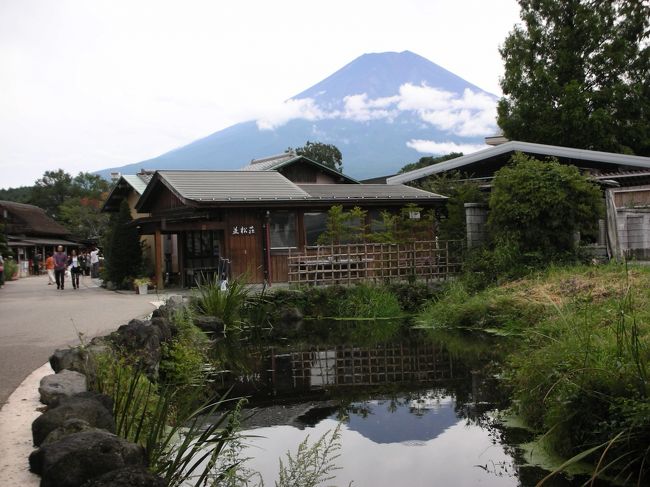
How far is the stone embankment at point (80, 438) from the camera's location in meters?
3.70

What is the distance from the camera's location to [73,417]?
475 cm

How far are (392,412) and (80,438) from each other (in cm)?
451

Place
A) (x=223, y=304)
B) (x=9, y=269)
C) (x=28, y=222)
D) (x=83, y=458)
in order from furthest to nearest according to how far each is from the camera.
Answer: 1. (x=28, y=222)
2. (x=9, y=269)
3. (x=223, y=304)
4. (x=83, y=458)

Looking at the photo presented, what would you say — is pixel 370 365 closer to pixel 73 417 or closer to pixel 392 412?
pixel 392 412

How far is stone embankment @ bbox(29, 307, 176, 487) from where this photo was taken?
3.70 m

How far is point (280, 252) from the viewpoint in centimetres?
2098

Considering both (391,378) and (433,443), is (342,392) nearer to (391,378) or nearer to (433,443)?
(391,378)

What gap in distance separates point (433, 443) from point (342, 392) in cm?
249

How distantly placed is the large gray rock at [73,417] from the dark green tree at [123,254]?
1928 cm

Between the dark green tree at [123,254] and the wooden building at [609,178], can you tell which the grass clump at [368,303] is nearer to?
the wooden building at [609,178]

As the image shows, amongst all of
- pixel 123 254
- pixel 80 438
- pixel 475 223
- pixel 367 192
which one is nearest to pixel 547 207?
pixel 475 223

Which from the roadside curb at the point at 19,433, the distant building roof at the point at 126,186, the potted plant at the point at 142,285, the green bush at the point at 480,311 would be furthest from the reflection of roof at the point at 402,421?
the distant building roof at the point at 126,186

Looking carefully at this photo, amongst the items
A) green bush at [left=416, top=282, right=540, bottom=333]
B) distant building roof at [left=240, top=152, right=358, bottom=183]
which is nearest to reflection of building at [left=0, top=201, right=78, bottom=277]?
distant building roof at [left=240, top=152, right=358, bottom=183]

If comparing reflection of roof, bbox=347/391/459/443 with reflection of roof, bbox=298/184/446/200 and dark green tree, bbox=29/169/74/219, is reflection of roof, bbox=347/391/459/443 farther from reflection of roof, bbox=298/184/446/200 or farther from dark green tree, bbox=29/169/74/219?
dark green tree, bbox=29/169/74/219
